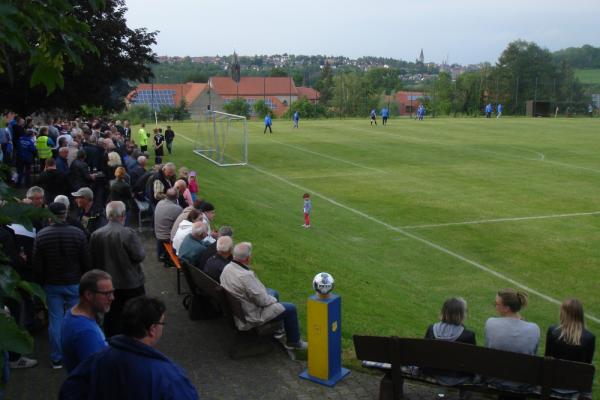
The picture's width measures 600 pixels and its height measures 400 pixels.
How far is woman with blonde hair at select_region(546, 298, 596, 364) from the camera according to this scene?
237 inches

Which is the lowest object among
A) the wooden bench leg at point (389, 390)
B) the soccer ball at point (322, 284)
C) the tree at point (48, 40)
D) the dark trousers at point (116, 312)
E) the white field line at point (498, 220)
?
the white field line at point (498, 220)

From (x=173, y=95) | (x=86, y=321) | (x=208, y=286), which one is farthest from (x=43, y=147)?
(x=173, y=95)

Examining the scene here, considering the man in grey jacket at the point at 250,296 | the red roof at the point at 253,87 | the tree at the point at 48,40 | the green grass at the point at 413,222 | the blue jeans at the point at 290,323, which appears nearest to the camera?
the tree at the point at 48,40

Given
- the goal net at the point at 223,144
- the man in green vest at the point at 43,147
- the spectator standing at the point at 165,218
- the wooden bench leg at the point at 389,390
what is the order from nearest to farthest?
the wooden bench leg at the point at 389,390, the spectator standing at the point at 165,218, the man in green vest at the point at 43,147, the goal net at the point at 223,144

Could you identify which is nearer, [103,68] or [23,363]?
[23,363]

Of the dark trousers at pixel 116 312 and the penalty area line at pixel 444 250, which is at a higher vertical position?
the dark trousers at pixel 116 312

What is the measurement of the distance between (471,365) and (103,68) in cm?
2130

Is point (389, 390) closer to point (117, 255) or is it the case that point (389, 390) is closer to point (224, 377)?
point (224, 377)

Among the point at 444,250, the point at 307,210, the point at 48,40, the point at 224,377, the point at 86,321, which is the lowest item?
the point at 444,250

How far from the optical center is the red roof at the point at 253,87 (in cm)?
14575

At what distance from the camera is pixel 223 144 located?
34781 millimetres

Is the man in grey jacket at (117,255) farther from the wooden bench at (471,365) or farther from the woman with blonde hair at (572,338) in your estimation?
the woman with blonde hair at (572,338)

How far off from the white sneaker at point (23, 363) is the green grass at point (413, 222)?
3.57m

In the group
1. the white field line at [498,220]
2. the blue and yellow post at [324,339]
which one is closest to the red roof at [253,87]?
the white field line at [498,220]
